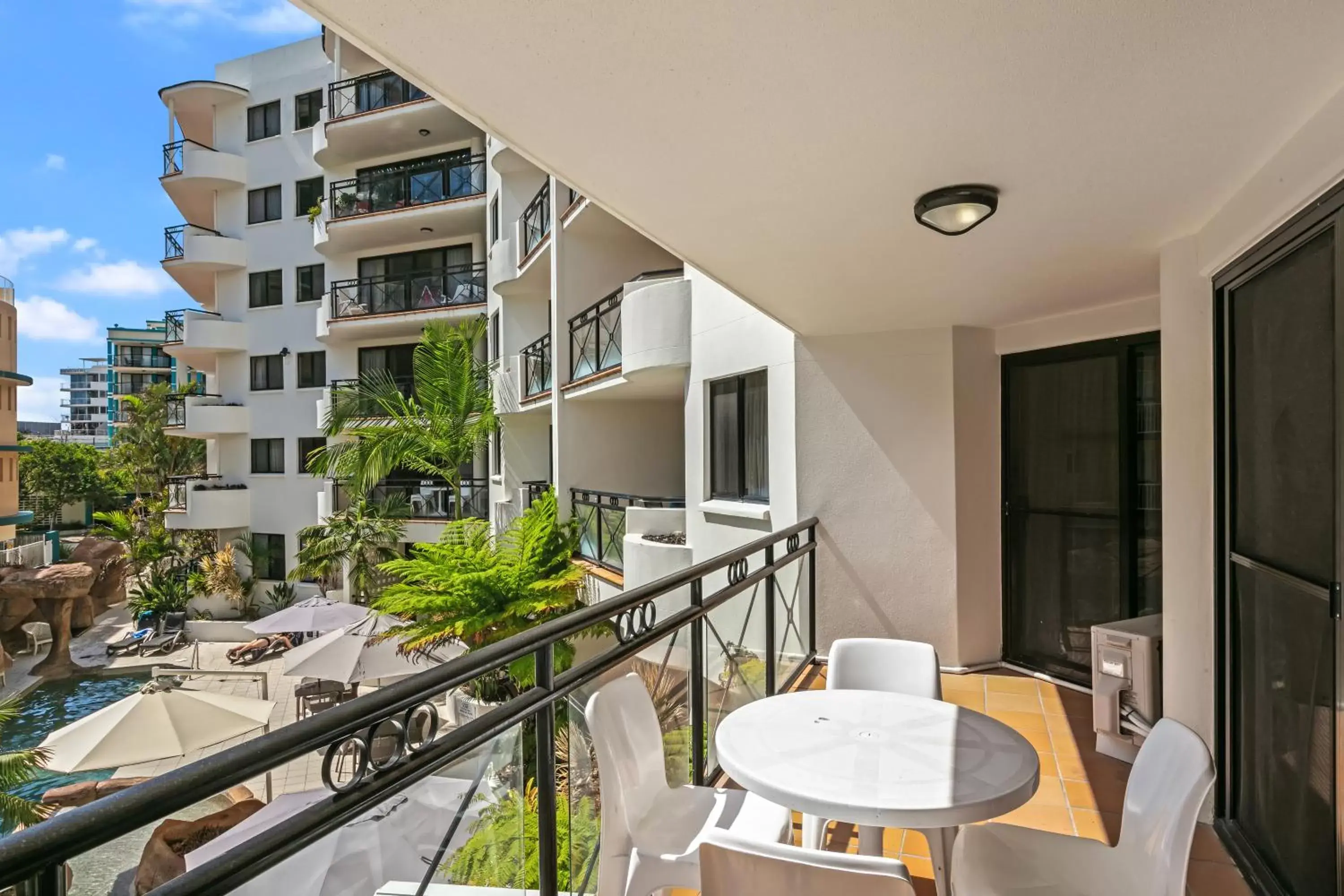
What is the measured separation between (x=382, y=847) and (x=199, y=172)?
27.4m

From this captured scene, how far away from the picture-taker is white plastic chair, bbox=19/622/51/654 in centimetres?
2062

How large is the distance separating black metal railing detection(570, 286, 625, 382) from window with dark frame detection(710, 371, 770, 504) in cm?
264

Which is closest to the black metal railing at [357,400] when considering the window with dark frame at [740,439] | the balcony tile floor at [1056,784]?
the window with dark frame at [740,439]

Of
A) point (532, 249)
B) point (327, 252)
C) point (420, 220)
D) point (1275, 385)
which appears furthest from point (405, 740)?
point (327, 252)

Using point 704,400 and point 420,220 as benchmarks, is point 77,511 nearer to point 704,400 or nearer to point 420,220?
point 420,220

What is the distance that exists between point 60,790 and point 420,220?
14498 millimetres

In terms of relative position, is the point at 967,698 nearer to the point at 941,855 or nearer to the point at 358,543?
the point at 941,855

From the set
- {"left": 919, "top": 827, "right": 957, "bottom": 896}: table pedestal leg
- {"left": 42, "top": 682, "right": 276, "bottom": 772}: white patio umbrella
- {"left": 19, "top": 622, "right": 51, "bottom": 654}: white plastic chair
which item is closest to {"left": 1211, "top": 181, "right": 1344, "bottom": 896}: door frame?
{"left": 919, "top": 827, "right": 957, "bottom": 896}: table pedestal leg

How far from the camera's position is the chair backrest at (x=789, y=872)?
1.48 meters

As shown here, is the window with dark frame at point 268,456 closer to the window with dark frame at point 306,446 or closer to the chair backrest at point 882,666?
the window with dark frame at point 306,446

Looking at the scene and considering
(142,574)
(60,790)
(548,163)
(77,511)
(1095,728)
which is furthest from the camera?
(77,511)

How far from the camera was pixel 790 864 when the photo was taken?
151 cm

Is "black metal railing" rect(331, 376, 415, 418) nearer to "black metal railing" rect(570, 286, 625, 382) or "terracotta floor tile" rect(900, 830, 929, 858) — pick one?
"black metal railing" rect(570, 286, 625, 382)

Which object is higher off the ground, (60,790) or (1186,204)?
(1186,204)
